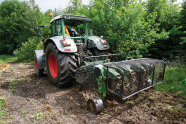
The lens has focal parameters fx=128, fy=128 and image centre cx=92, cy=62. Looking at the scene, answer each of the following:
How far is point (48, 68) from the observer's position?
444cm

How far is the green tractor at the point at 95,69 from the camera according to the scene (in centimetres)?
268

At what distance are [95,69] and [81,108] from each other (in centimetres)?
91

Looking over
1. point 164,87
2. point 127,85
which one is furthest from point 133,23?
point 127,85

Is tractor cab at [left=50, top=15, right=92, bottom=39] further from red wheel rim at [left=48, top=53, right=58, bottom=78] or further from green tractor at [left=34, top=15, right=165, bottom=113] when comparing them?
red wheel rim at [left=48, top=53, right=58, bottom=78]

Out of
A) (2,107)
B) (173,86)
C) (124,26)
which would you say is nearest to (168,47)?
(124,26)

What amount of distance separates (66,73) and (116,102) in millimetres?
1514

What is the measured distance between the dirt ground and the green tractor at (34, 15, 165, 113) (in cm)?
27

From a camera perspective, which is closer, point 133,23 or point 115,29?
point 133,23

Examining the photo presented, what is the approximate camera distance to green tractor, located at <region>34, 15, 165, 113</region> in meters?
2.68

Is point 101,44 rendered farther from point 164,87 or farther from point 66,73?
point 164,87

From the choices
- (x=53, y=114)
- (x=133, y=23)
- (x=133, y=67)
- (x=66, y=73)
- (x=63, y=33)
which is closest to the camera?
(x=53, y=114)

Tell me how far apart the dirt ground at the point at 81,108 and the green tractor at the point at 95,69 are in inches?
10.6

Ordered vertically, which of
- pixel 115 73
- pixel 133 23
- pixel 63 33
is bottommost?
pixel 115 73

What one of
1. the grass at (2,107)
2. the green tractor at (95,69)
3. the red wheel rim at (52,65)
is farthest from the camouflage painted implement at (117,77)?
the grass at (2,107)
